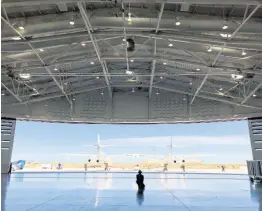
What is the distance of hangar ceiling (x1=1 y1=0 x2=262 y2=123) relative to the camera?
50.6 ft

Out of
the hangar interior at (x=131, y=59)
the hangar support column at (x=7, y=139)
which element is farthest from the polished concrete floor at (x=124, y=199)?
A: the hangar support column at (x=7, y=139)

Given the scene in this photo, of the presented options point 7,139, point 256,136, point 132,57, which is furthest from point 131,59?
point 7,139

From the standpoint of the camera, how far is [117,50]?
2027 cm

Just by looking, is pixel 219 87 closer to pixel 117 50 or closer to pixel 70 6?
pixel 117 50

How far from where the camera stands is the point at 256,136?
107ft

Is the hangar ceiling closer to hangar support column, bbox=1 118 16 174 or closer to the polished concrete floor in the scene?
hangar support column, bbox=1 118 16 174

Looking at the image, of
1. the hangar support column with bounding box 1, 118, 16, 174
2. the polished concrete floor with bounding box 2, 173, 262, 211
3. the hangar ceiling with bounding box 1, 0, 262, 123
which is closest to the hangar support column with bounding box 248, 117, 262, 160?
the hangar ceiling with bounding box 1, 0, 262, 123

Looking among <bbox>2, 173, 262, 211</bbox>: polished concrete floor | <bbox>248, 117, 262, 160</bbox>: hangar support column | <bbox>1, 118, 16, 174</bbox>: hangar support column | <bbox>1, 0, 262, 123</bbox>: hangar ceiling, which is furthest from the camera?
<bbox>1, 118, 16, 174</bbox>: hangar support column

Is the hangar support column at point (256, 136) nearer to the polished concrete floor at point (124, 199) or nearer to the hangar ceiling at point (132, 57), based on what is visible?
the hangar ceiling at point (132, 57)

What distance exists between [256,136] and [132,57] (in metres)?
19.0

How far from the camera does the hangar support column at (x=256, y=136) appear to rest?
32.3 metres

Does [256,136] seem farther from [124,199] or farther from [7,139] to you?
[7,139]

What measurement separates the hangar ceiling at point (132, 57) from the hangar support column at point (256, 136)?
1486 mm

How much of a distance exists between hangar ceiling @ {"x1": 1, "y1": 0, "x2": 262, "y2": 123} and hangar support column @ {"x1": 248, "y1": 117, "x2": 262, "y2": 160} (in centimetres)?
149
